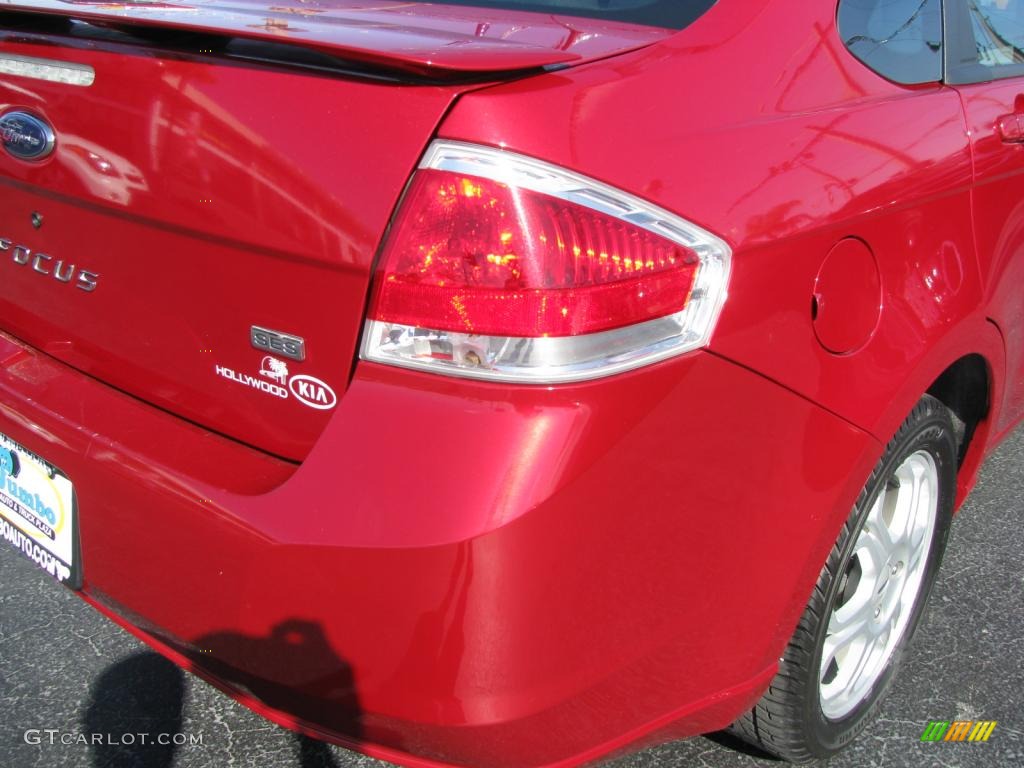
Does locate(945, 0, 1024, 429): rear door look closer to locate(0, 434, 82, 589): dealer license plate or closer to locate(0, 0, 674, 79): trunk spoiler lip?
locate(0, 0, 674, 79): trunk spoiler lip

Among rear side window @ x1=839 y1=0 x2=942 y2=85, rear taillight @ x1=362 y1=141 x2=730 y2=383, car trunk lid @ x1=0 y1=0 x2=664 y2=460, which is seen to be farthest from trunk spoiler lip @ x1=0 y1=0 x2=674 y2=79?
rear side window @ x1=839 y1=0 x2=942 y2=85

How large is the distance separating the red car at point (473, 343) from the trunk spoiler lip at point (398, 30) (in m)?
0.01

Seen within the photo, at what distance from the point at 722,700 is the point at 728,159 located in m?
0.81

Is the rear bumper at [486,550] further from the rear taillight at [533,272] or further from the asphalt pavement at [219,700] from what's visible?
the asphalt pavement at [219,700]

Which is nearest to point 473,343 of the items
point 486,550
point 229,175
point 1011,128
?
point 486,550

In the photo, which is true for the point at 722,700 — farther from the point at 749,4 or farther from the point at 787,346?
the point at 749,4

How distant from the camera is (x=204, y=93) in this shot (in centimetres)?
138

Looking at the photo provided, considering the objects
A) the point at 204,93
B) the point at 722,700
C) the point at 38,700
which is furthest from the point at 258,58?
the point at 38,700

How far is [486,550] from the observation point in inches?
48.0

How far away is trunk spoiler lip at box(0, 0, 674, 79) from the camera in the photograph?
4.19ft

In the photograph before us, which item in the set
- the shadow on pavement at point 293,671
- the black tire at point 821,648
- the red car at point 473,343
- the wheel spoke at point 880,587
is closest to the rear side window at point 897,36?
the red car at point 473,343

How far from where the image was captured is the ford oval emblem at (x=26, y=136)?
61.8 inches

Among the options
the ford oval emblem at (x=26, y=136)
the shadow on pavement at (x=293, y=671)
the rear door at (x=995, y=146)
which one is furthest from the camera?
the rear door at (x=995, y=146)

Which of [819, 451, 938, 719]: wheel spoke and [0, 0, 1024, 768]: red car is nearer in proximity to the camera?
[0, 0, 1024, 768]: red car
